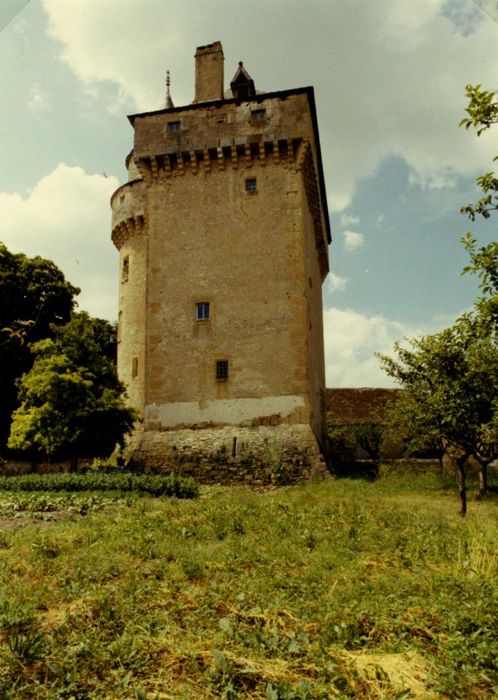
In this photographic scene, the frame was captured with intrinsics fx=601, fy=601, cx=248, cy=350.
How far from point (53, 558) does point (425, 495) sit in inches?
529

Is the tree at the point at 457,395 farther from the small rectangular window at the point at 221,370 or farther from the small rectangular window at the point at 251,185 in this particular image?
the small rectangular window at the point at 251,185

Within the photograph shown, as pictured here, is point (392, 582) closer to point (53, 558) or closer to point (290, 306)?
point (53, 558)

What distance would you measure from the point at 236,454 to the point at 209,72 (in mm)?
15722

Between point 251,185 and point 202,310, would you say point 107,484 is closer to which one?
point 202,310

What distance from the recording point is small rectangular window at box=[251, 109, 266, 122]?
22656mm

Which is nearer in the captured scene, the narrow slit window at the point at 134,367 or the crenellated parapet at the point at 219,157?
the crenellated parapet at the point at 219,157

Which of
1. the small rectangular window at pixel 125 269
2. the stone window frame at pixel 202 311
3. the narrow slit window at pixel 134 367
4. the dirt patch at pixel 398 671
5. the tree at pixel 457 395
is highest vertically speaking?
the small rectangular window at pixel 125 269

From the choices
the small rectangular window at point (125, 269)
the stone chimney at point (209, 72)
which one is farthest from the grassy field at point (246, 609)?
the small rectangular window at point (125, 269)

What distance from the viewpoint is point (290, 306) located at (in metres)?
21.5

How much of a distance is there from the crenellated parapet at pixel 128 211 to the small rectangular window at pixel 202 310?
338 inches

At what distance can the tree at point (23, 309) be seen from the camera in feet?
87.5

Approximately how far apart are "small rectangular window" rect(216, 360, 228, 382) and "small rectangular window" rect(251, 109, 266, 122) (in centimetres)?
926

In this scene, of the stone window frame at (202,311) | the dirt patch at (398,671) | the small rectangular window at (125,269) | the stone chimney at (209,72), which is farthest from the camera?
the small rectangular window at (125,269)

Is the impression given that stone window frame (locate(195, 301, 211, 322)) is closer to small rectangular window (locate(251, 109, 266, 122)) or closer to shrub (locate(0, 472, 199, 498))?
shrub (locate(0, 472, 199, 498))
